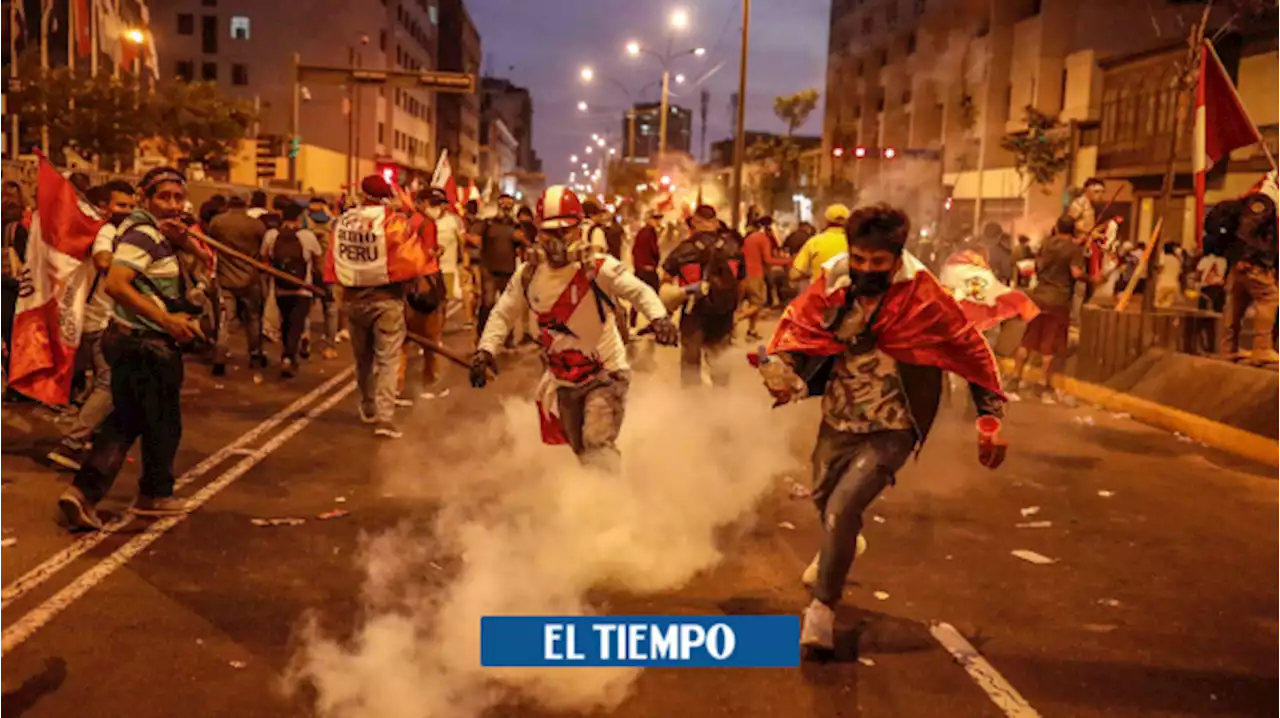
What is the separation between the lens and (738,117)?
99.8ft

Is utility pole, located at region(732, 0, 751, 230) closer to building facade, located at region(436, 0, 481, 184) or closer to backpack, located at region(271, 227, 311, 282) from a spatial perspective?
backpack, located at region(271, 227, 311, 282)

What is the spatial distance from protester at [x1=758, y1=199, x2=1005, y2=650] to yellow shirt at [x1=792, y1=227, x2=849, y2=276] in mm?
5233

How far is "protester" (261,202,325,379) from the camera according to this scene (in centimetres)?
1281

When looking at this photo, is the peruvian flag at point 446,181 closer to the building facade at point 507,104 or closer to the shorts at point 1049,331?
the shorts at point 1049,331

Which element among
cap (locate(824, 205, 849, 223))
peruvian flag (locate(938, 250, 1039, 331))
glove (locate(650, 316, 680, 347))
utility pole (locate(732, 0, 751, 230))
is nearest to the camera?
glove (locate(650, 316, 680, 347))

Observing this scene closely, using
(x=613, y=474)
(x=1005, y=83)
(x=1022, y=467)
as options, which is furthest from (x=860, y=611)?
(x=1005, y=83)

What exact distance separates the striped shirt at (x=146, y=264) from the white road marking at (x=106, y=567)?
1128mm

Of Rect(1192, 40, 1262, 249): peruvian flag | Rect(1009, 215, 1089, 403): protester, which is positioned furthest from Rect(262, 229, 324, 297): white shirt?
Rect(1192, 40, 1262, 249): peruvian flag

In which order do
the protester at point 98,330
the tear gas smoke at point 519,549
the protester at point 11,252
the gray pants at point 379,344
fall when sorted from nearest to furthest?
the tear gas smoke at point 519,549 → the protester at point 98,330 → the gray pants at point 379,344 → the protester at point 11,252

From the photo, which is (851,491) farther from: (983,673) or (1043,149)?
(1043,149)

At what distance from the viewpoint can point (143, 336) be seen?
6562mm

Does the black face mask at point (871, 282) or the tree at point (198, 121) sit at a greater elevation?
the tree at point (198, 121)

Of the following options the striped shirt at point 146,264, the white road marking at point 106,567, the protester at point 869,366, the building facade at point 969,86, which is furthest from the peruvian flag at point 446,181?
the building facade at point 969,86

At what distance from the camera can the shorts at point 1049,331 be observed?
13.2m
